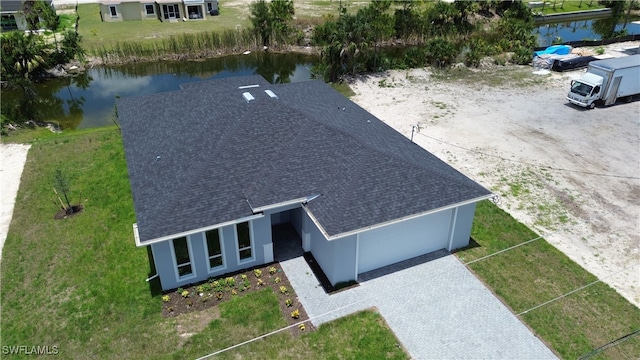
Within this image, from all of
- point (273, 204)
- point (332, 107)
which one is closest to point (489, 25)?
point (332, 107)

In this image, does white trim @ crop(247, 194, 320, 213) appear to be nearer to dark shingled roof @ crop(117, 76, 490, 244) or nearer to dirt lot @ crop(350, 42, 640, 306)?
dark shingled roof @ crop(117, 76, 490, 244)

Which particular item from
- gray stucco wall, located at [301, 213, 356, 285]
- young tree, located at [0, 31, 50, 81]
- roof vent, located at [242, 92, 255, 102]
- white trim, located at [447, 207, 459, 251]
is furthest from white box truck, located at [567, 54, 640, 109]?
young tree, located at [0, 31, 50, 81]

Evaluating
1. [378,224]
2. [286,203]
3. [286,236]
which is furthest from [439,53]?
[286,203]

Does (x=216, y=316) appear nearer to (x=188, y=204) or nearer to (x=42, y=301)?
(x=188, y=204)

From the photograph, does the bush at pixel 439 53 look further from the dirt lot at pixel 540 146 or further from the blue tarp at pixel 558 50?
the blue tarp at pixel 558 50

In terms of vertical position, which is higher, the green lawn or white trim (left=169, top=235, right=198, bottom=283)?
the green lawn
